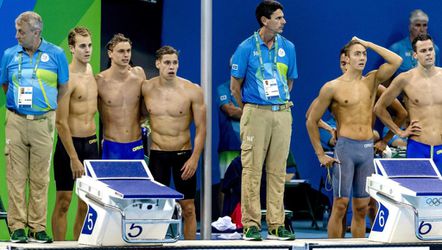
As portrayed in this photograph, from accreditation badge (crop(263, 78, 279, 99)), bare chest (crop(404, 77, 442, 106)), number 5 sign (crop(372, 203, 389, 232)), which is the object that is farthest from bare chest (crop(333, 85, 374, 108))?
number 5 sign (crop(372, 203, 389, 232))

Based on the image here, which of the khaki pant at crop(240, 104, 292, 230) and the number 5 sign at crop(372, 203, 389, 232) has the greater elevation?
the khaki pant at crop(240, 104, 292, 230)

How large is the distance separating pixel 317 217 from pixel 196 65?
200 centimetres

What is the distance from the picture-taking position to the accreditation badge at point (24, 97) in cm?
838

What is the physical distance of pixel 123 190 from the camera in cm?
808

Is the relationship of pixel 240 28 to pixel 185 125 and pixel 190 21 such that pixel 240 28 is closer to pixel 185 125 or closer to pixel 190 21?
pixel 190 21

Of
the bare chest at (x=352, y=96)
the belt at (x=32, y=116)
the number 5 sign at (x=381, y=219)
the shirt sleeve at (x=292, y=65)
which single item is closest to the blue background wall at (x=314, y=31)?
the bare chest at (x=352, y=96)

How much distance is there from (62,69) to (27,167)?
2.59 ft

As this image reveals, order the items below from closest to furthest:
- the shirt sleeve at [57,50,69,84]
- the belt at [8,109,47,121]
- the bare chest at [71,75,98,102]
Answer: the belt at [8,109,47,121] → the shirt sleeve at [57,50,69,84] → the bare chest at [71,75,98,102]

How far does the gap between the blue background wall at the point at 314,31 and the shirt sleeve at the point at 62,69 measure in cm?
273

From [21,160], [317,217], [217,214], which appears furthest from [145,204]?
[317,217]

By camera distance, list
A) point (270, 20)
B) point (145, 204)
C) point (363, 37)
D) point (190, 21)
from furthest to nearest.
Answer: point (363, 37) → point (190, 21) → point (270, 20) → point (145, 204)

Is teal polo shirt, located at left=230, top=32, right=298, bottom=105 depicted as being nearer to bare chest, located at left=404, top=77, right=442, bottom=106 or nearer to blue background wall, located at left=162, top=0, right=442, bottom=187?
bare chest, located at left=404, top=77, right=442, bottom=106

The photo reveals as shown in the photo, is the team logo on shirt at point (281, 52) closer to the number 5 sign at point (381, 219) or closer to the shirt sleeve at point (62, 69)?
the number 5 sign at point (381, 219)

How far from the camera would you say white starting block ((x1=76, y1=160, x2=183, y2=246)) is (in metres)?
8.04
